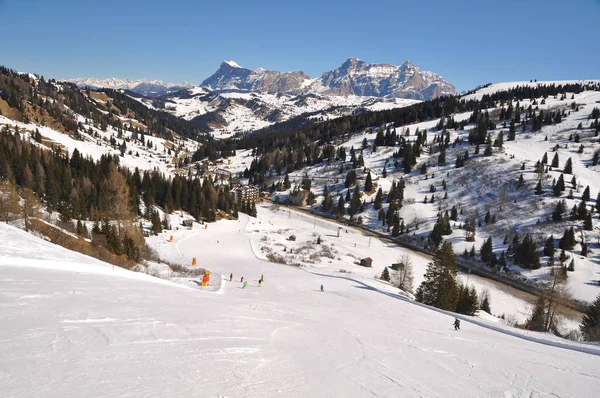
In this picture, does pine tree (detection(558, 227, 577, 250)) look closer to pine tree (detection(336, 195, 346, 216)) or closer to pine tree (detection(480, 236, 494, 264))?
pine tree (detection(480, 236, 494, 264))

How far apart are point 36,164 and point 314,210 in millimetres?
78968

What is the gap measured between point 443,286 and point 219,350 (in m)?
32.3

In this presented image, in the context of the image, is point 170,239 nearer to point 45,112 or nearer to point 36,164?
point 36,164

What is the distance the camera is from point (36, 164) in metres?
62.3

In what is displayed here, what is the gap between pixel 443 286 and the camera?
→ 35219 mm

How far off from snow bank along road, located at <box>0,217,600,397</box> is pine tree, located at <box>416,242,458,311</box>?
1663cm

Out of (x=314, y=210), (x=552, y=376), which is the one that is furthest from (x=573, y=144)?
(x=552, y=376)

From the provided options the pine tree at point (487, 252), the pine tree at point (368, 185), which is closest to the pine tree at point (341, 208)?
the pine tree at point (368, 185)

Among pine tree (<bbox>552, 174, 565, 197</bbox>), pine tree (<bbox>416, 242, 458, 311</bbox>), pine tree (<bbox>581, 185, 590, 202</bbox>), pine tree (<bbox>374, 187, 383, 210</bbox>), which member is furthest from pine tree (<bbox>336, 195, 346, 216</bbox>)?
pine tree (<bbox>416, 242, 458, 311</bbox>)

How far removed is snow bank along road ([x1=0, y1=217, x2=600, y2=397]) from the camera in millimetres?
6660

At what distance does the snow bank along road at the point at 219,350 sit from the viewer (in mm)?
6660

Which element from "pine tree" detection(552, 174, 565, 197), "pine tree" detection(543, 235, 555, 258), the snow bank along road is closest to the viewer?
the snow bank along road

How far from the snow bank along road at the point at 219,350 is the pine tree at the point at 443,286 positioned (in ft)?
54.6

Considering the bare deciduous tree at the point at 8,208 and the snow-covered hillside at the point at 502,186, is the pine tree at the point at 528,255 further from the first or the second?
the bare deciduous tree at the point at 8,208
